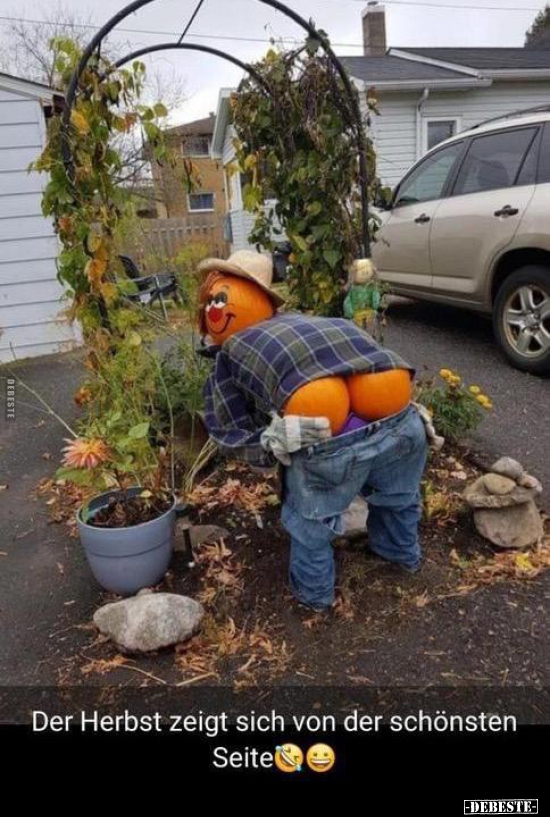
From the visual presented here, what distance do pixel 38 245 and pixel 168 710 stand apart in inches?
207

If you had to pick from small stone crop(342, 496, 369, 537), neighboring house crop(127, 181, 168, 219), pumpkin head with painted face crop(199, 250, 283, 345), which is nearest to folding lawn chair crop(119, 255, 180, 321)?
neighboring house crop(127, 181, 168, 219)

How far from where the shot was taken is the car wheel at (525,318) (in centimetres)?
407

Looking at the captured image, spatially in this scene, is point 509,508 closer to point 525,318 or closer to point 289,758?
point 289,758

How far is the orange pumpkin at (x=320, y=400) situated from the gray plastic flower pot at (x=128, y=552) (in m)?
0.80

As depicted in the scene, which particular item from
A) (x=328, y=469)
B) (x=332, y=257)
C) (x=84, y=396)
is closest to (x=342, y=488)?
(x=328, y=469)

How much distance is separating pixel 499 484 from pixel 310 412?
3.47 feet

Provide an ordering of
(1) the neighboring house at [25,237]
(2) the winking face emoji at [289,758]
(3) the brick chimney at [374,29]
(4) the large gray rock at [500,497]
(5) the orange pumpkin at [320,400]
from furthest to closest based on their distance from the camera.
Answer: (3) the brick chimney at [374,29]
(1) the neighboring house at [25,237]
(4) the large gray rock at [500,497]
(5) the orange pumpkin at [320,400]
(2) the winking face emoji at [289,758]

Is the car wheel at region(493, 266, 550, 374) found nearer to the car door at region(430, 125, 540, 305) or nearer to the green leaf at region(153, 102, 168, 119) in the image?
the car door at region(430, 125, 540, 305)

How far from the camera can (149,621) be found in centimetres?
205

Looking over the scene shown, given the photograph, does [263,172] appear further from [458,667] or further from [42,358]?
[42,358]

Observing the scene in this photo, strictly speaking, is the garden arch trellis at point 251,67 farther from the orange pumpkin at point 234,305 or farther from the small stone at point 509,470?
the small stone at point 509,470

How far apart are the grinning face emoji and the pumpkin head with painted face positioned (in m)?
1.40

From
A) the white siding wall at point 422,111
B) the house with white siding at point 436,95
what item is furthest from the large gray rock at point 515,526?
the white siding wall at point 422,111

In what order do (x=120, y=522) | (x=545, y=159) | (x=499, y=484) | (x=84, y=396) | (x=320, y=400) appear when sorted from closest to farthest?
(x=320, y=400) < (x=120, y=522) < (x=499, y=484) < (x=84, y=396) < (x=545, y=159)
